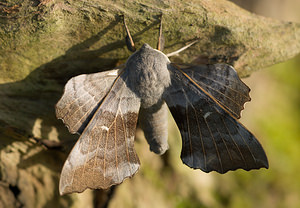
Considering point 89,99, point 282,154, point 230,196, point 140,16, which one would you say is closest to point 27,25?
point 89,99

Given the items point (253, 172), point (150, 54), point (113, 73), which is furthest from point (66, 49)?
point (253, 172)

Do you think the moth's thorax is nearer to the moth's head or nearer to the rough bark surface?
the moth's head

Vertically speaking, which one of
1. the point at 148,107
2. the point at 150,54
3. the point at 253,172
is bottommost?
the point at 253,172

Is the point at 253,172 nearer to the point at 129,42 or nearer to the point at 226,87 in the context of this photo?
the point at 226,87

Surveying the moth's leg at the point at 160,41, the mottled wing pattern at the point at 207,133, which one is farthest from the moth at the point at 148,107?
the moth's leg at the point at 160,41

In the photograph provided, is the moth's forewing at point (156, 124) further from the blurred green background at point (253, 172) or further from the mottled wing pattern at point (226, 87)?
the blurred green background at point (253, 172)

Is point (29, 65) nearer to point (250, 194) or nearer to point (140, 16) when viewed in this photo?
point (140, 16)

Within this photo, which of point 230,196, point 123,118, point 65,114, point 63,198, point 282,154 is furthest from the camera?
point 282,154
